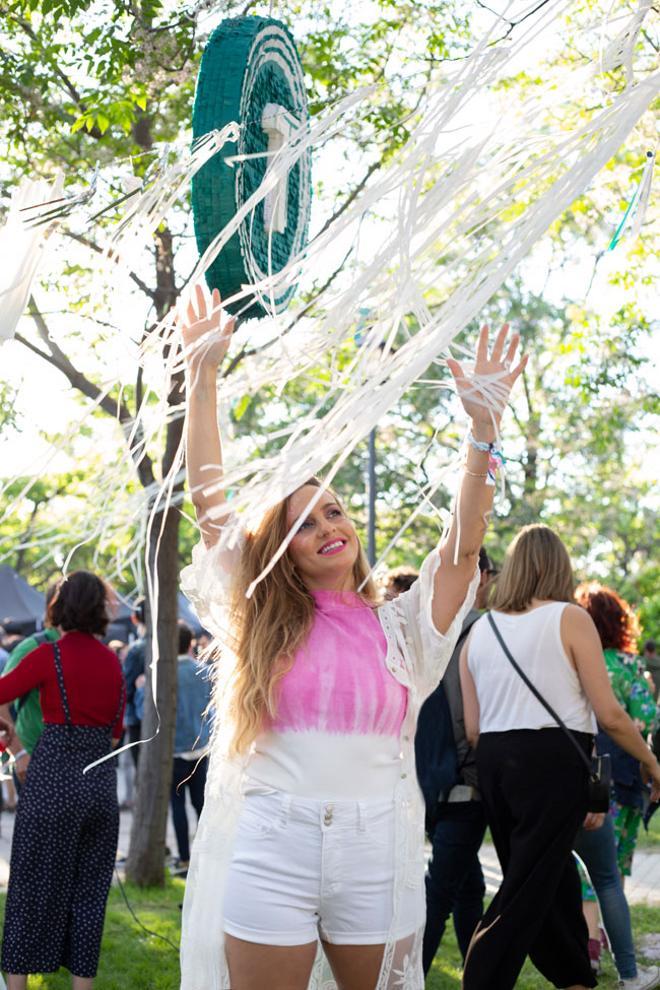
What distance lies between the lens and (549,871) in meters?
4.08

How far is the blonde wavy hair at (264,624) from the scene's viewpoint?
9.32 feet

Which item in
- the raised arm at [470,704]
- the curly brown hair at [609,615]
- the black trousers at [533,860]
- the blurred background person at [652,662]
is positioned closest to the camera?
the black trousers at [533,860]

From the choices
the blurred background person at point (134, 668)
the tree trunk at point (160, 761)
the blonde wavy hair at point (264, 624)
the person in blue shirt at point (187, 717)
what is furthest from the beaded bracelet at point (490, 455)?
the blurred background person at point (134, 668)

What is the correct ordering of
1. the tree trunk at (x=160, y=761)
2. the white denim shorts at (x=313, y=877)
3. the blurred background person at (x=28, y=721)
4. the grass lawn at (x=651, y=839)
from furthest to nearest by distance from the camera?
1. the grass lawn at (x=651, y=839)
2. the tree trunk at (x=160, y=761)
3. the blurred background person at (x=28, y=721)
4. the white denim shorts at (x=313, y=877)

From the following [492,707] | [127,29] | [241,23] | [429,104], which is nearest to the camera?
[429,104]

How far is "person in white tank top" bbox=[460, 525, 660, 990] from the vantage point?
4.07m

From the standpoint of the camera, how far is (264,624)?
2920mm

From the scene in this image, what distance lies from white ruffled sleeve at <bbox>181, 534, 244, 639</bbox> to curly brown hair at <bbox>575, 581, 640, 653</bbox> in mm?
2854

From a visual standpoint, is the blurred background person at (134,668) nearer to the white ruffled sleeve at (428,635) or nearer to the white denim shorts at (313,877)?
the white ruffled sleeve at (428,635)

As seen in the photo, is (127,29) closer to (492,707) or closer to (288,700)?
(492,707)

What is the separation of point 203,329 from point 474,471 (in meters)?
0.68

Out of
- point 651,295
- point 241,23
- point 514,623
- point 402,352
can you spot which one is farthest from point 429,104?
point 651,295

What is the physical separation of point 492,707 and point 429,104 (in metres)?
2.54

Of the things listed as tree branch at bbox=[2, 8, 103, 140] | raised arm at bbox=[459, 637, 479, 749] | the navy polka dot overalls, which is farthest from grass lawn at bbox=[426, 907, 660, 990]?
tree branch at bbox=[2, 8, 103, 140]
